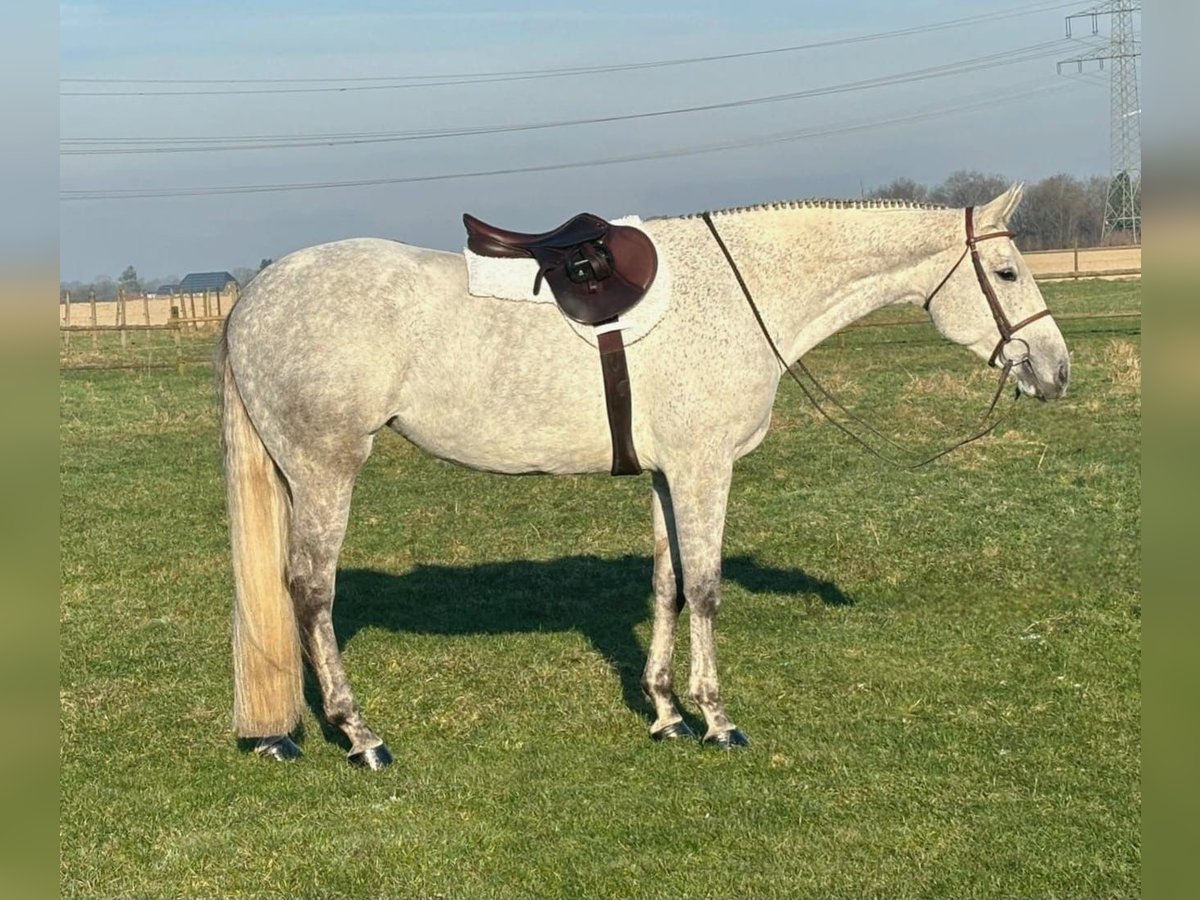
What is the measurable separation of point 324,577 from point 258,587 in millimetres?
295

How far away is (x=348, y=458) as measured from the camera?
516 centimetres

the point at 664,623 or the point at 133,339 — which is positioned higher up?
the point at 133,339

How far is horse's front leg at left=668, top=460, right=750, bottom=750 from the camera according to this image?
17.3ft

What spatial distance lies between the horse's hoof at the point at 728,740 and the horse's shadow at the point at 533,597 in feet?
3.54

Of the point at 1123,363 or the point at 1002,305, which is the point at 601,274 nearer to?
the point at 1002,305

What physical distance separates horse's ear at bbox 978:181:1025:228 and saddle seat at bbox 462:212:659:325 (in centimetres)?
152

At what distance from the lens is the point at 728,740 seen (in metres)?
5.36

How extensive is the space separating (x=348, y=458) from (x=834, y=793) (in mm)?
2507

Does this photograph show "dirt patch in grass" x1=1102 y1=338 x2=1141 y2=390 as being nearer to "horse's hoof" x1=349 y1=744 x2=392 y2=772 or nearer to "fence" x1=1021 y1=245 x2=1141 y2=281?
"horse's hoof" x1=349 y1=744 x2=392 y2=772

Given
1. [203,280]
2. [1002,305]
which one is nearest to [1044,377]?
[1002,305]

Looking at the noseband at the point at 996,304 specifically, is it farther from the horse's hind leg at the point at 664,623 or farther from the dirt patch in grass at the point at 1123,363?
the dirt patch in grass at the point at 1123,363

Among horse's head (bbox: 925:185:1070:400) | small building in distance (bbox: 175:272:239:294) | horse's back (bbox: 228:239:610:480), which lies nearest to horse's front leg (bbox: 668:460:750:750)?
horse's back (bbox: 228:239:610:480)

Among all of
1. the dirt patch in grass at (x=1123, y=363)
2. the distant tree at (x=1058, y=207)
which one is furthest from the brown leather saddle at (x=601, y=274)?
the distant tree at (x=1058, y=207)
